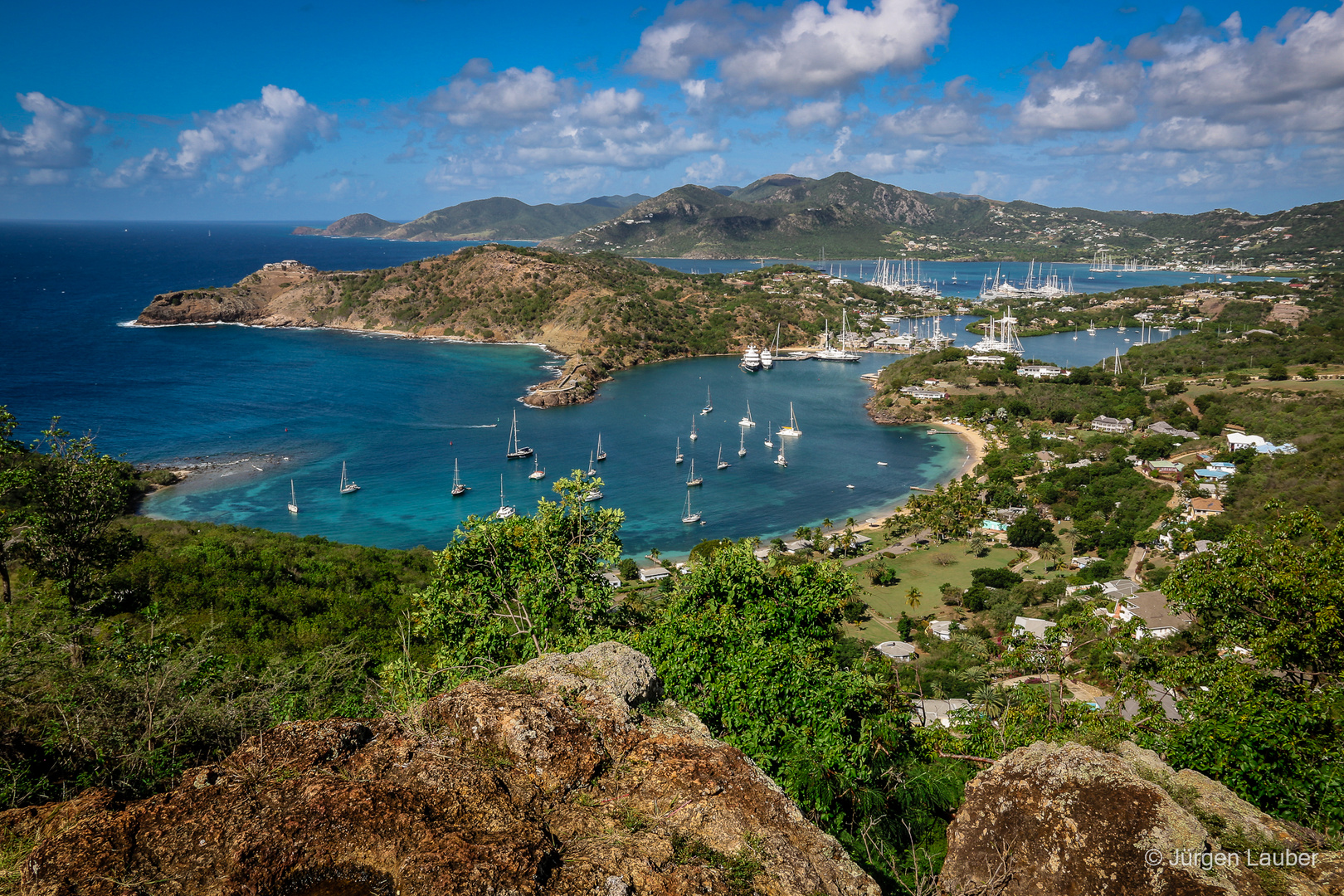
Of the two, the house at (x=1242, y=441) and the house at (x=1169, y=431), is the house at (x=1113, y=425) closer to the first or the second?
the house at (x=1169, y=431)

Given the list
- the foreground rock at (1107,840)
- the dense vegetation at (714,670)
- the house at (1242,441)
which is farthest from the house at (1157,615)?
the house at (1242,441)

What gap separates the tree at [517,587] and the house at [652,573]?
2165cm

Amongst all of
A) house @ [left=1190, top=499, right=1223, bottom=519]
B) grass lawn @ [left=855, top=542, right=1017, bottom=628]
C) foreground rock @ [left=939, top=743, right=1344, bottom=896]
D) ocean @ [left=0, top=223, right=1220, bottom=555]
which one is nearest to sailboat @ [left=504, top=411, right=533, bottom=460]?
ocean @ [left=0, top=223, right=1220, bottom=555]

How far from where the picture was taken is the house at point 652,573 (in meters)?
32.6

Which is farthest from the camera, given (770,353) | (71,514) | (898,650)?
(770,353)

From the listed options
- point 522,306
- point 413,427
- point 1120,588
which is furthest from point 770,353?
point 1120,588

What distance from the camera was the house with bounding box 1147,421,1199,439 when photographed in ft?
162

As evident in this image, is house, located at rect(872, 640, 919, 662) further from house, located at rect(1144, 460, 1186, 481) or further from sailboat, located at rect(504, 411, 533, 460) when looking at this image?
sailboat, located at rect(504, 411, 533, 460)

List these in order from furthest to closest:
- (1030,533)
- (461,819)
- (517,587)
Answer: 1. (1030,533)
2. (517,587)
3. (461,819)

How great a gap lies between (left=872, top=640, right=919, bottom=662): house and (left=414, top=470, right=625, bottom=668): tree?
626 inches

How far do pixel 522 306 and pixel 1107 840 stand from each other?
316 ft

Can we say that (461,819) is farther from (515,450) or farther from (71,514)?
(515,450)

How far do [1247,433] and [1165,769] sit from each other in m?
53.5

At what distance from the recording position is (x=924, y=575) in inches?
1304
